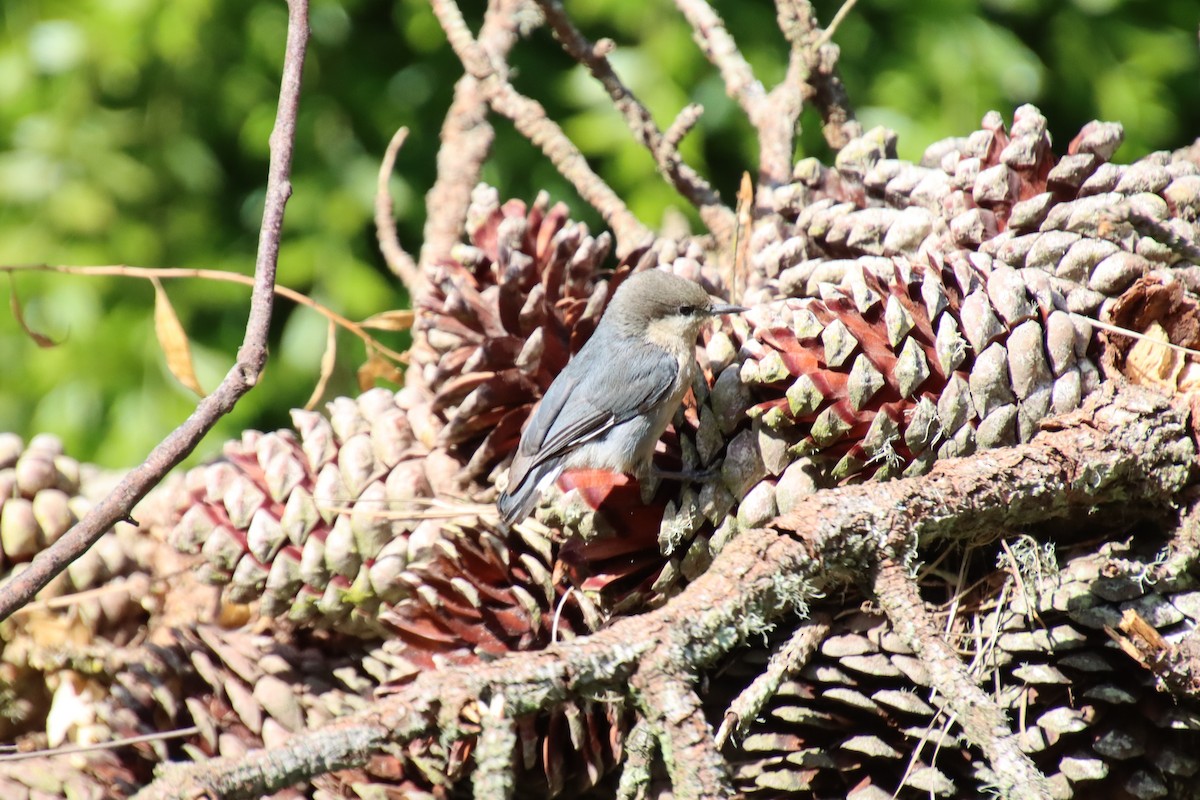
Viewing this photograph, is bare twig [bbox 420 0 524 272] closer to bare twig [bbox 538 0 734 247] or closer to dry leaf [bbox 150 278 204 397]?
bare twig [bbox 538 0 734 247]

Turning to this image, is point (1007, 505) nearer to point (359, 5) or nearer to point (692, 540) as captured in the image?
point (692, 540)

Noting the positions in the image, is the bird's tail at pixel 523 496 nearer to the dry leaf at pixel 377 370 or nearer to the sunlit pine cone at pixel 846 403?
the sunlit pine cone at pixel 846 403

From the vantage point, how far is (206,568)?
0.78m

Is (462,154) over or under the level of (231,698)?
over

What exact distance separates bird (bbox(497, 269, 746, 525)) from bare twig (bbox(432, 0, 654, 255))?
76mm

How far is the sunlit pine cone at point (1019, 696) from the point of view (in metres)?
0.60

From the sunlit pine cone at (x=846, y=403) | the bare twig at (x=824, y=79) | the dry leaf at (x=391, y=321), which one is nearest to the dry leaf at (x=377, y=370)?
the dry leaf at (x=391, y=321)

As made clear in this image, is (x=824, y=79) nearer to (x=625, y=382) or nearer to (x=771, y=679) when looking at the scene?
(x=625, y=382)

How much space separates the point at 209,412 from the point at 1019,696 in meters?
0.49

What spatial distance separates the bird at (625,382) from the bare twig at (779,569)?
224 millimetres

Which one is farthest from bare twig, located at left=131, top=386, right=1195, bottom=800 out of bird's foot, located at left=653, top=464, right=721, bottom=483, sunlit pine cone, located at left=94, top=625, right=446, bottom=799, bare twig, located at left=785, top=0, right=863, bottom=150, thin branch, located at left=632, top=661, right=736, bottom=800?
bare twig, located at left=785, top=0, right=863, bottom=150

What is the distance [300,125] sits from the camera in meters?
2.02

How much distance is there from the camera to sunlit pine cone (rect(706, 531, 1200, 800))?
60cm

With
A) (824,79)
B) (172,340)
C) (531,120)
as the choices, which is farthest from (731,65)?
(172,340)
